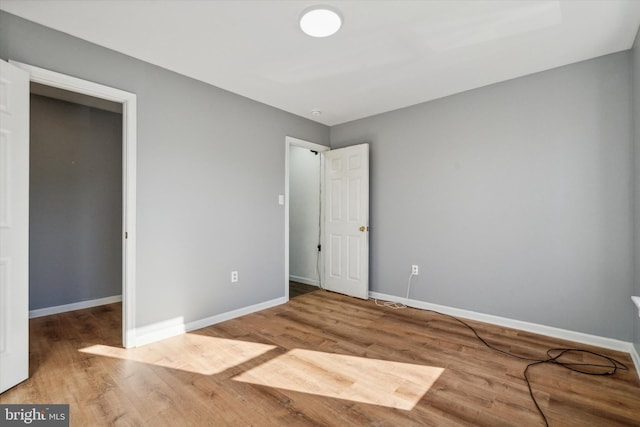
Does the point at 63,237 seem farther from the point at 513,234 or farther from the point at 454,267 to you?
the point at 513,234

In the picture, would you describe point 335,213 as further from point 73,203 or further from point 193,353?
point 73,203

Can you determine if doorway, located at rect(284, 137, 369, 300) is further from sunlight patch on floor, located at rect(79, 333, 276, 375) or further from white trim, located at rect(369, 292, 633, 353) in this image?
sunlight patch on floor, located at rect(79, 333, 276, 375)

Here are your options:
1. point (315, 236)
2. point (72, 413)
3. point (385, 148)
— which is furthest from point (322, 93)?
point (72, 413)

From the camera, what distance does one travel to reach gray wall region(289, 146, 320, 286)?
15.6ft

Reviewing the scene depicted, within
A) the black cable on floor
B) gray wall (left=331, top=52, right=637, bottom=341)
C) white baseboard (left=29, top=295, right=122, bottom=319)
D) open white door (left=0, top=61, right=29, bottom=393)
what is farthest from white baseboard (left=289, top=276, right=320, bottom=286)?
open white door (left=0, top=61, right=29, bottom=393)

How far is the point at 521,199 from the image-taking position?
2916mm

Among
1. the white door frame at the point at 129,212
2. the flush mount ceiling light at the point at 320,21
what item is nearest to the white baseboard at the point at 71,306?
the white door frame at the point at 129,212

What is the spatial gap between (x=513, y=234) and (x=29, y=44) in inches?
166

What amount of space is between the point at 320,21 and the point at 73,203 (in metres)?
3.54

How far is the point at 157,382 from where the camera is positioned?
79.4 inches

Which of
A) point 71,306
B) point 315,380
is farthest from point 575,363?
point 71,306

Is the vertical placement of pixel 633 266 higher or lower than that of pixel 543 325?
higher

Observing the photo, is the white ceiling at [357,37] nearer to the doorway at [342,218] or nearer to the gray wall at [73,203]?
the doorway at [342,218]

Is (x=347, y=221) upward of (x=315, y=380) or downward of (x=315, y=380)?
upward
